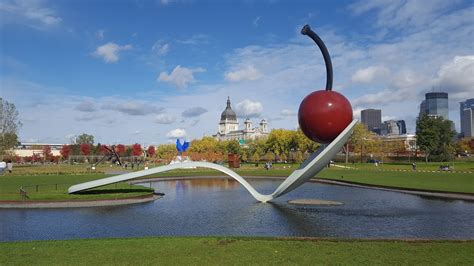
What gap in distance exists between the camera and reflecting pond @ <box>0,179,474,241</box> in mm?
14969

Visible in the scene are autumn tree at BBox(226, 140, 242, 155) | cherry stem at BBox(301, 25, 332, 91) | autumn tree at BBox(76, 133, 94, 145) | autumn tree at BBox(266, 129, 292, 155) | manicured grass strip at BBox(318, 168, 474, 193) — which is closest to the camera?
cherry stem at BBox(301, 25, 332, 91)

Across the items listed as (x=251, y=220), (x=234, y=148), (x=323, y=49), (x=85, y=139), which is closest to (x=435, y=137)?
(x=234, y=148)

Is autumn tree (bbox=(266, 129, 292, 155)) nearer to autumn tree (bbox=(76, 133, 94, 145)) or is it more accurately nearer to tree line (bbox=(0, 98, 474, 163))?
tree line (bbox=(0, 98, 474, 163))

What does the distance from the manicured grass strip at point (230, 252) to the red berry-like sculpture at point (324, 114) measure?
713cm

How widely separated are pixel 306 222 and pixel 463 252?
6842 mm

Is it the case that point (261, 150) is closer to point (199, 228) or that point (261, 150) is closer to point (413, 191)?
point (413, 191)

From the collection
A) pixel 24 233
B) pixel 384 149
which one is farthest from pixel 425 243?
pixel 384 149

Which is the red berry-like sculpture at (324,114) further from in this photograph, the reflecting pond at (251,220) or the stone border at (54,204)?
the stone border at (54,204)

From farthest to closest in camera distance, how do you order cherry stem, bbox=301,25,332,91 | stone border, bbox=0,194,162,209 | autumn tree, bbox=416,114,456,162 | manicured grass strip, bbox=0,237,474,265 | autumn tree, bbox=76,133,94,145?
autumn tree, bbox=76,133,94,145 → autumn tree, bbox=416,114,456,162 → stone border, bbox=0,194,162,209 → cherry stem, bbox=301,25,332,91 → manicured grass strip, bbox=0,237,474,265

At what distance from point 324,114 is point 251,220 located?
561 centimetres

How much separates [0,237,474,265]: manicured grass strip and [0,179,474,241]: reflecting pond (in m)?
2.25

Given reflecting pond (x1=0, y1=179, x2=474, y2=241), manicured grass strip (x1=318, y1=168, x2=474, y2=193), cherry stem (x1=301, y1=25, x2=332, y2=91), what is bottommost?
reflecting pond (x1=0, y1=179, x2=474, y2=241)

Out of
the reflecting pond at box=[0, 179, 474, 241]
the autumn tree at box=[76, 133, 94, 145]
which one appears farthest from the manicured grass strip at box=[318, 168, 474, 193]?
the autumn tree at box=[76, 133, 94, 145]

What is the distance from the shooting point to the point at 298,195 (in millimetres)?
26812
